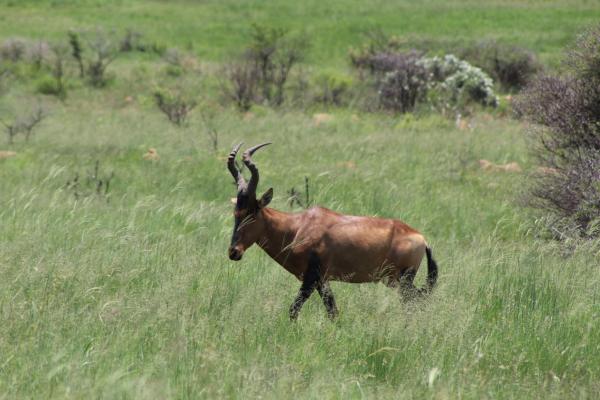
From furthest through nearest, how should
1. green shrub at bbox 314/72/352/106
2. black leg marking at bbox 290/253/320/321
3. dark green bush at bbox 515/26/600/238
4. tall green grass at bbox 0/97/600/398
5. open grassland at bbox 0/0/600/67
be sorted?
open grassland at bbox 0/0/600/67 < green shrub at bbox 314/72/352/106 < dark green bush at bbox 515/26/600/238 < black leg marking at bbox 290/253/320/321 < tall green grass at bbox 0/97/600/398

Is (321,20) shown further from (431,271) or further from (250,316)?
(250,316)

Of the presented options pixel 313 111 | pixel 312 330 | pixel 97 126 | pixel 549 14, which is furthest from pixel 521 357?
pixel 549 14

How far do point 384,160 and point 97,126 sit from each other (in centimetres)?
880

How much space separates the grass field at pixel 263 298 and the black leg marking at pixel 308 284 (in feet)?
0.41

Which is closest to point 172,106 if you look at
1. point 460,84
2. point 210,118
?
point 210,118

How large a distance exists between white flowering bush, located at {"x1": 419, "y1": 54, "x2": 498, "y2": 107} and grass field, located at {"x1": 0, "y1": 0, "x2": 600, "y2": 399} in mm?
12368

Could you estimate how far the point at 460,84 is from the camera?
29203mm

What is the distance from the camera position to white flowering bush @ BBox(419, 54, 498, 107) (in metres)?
28.2

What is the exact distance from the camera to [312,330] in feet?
19.9

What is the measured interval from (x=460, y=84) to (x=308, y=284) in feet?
76.9

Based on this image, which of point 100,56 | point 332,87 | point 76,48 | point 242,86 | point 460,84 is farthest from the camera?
point 76,48

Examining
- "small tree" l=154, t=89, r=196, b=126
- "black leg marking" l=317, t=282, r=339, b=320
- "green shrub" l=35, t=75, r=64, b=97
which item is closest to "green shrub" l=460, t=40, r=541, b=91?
"small tree" l=154, t=89, r=196, b=126

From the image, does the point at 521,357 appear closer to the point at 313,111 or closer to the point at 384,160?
the point at 384,160

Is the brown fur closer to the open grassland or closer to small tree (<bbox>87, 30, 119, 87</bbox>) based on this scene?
small tree (<bbox>87, 30, 119, 87</bbox>)
